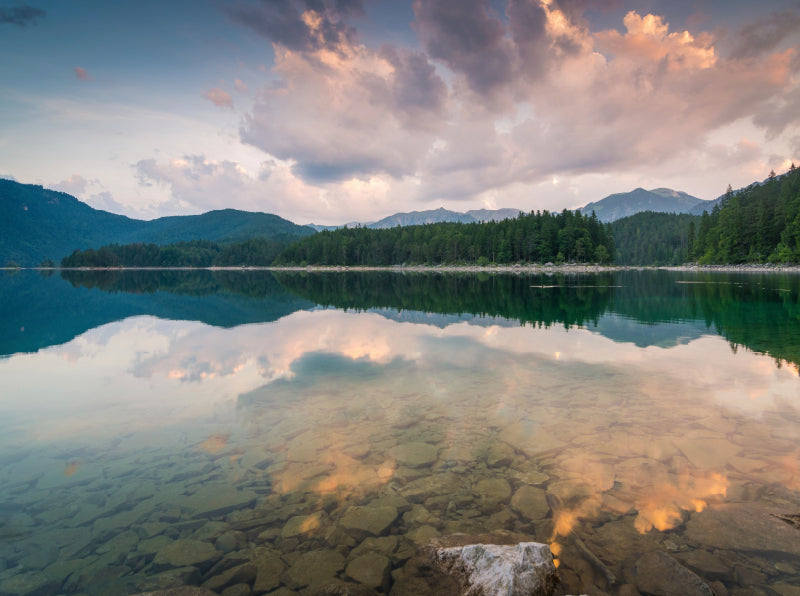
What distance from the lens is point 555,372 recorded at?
15508mm

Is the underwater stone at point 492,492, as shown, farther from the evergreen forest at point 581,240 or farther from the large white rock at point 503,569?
the evergreen forest at point 581,240

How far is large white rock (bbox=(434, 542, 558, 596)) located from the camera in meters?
4.75

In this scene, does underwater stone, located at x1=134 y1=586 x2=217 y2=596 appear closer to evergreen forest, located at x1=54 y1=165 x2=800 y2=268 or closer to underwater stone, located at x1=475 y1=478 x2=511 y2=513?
underwater stone, located at x1=475 y1=478 x2=511 y2=513

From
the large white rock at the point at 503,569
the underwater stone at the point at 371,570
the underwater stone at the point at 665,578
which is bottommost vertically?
the underwater stone at the point at 371,570

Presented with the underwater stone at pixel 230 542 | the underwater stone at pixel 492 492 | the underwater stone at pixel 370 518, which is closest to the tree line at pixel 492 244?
the underwater stone at pixel 492 492

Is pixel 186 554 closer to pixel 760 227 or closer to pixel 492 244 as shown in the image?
pixel 760 227

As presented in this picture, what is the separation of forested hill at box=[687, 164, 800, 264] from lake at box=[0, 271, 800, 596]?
11088cm

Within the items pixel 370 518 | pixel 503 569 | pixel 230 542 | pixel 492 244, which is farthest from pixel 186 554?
pixel 492 244

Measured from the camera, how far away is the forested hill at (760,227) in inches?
3853

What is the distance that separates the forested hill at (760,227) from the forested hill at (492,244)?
3287cm

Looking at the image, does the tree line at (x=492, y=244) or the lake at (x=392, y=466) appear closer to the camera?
the lake at (x=392, y=466)

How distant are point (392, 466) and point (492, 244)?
6108 inches

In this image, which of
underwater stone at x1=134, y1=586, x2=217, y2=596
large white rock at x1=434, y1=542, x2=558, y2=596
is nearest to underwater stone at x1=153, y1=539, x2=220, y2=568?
underwater stone at x1=134, y1=586, x2=217, y2=596

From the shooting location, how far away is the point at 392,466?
27.6 ft
